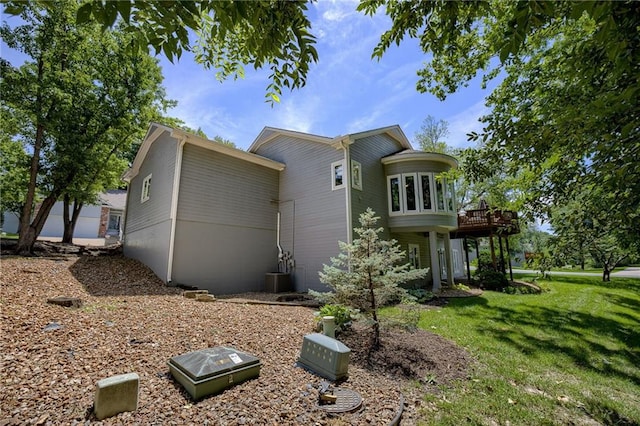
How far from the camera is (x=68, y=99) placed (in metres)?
11.7

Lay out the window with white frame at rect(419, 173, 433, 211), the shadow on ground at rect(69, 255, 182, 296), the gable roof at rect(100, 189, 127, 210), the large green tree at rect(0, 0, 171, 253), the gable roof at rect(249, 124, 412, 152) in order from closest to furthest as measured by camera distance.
A: the shadow on ground at rect(69, 255, 182, 296)
the gable roof at rect(249, 124, 412, 152)
the large green tree at rect(0, 0, 171, 253)
the window with white frame at rect(419, 173, 433, 211)
the gable roof at rect(100, 189, 127, 210)

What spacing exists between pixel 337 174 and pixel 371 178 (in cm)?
180

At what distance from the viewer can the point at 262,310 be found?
6965mm

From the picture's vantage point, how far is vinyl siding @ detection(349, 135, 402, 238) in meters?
10.9

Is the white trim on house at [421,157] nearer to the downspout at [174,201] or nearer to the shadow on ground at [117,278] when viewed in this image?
the downspout at [174,201]

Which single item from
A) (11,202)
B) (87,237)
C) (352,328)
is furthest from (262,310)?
(87,237)

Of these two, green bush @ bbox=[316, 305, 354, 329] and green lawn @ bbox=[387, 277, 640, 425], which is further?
green bush @ bbox=[316, 305, 354, 329]

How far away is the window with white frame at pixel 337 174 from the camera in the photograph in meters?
10.9

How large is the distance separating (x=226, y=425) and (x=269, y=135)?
1257 centimetres

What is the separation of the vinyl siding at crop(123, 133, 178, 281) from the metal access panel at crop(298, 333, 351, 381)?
709cm

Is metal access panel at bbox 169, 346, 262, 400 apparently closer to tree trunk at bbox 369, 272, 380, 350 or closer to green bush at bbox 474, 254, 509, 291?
tree trunk at bbox 369, 272, 380, 350

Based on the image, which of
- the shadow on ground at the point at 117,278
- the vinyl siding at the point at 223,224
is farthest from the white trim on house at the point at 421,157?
the shadow on ground at the point at 117,278

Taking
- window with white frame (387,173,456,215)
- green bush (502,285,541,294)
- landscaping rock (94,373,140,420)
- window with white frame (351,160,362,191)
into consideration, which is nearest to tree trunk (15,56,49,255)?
landscaping rock (94,373,140,420)

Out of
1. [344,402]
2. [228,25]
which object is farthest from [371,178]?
[228,25]
